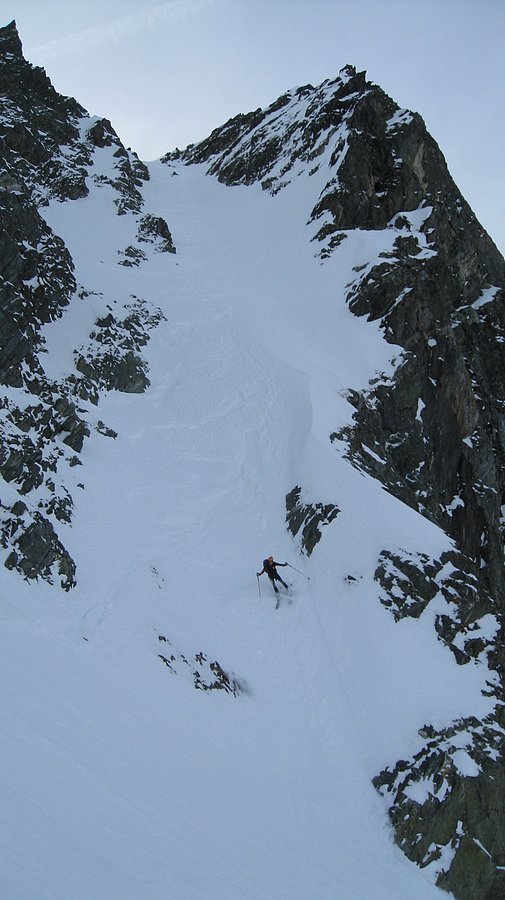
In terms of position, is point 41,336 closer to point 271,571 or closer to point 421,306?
point 271,571

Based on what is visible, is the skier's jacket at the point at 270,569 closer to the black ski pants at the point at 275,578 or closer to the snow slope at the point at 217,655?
the black ski pants at the point at 275,578

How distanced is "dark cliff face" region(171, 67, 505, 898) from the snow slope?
0.56m

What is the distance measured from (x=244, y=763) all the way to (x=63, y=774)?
4.93 metres

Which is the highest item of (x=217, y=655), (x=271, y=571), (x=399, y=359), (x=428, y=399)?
(x=399, y=359)

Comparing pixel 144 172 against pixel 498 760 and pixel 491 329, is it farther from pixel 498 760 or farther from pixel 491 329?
pixel 498 760

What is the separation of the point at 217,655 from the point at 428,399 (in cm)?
1656

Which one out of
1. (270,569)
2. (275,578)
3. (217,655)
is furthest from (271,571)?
(217,655)

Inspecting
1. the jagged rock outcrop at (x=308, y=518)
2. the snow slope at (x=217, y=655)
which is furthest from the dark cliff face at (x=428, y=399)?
the snow slope at (x=217, y=655)

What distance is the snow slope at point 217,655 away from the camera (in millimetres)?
7191

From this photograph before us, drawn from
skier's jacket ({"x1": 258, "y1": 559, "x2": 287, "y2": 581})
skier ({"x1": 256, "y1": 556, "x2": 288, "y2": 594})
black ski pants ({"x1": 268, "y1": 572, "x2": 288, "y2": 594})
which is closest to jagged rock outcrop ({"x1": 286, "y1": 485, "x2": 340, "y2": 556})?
black ski pants ({"x1": 268, "y1": 572, "x2": 288, "y2": 594})

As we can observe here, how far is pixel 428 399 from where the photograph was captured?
26.4 metres

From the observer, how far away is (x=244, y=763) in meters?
11.2

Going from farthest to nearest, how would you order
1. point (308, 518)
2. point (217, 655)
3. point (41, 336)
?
point (41, 336) < point (308, 518) < point (217, 655)

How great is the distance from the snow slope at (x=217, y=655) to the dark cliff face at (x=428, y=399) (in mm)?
560
